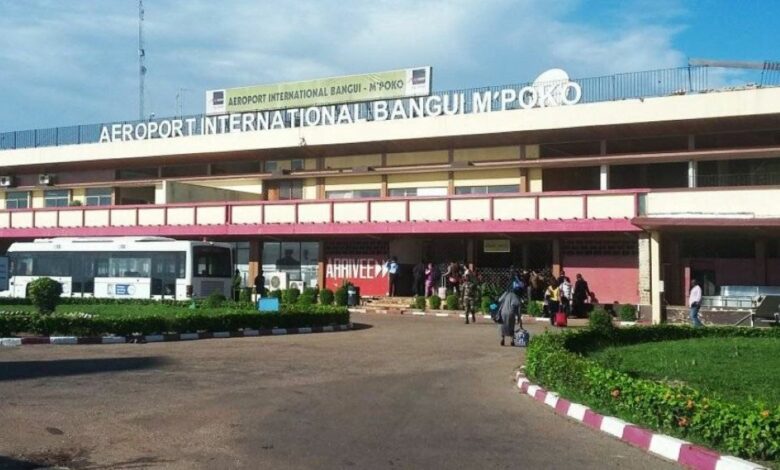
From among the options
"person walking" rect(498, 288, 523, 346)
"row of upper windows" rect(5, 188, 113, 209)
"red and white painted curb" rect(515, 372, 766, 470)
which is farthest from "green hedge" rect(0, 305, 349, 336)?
"row of upper windows" rect(5, 188, 113, 209)

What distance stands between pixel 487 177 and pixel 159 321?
753 inches

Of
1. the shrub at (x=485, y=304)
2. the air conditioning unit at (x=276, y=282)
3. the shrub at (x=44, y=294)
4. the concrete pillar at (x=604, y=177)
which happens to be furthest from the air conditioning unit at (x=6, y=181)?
the concrete pillar at (x=604, y=177)

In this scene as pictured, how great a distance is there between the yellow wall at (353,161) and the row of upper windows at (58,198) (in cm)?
1339

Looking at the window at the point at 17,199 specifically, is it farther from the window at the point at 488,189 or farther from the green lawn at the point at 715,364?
the green lawn at the point at 715,364

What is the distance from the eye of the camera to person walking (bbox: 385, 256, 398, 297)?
3494cm

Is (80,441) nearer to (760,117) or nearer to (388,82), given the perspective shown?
(760,117)

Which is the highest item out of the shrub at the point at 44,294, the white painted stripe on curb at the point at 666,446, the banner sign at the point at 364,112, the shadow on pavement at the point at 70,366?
the banner sign at the point at 364,112

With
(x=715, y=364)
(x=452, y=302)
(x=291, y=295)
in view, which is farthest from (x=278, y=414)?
(x=291, y=295)

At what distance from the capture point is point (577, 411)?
33.9ft

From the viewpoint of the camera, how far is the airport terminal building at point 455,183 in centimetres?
2956

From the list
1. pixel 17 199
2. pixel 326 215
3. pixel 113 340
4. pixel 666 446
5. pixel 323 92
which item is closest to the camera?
pixel 666 446

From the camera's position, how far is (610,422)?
9453mm

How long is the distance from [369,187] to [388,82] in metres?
4.89

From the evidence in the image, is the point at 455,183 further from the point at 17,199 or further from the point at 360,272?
the point at 17,199
